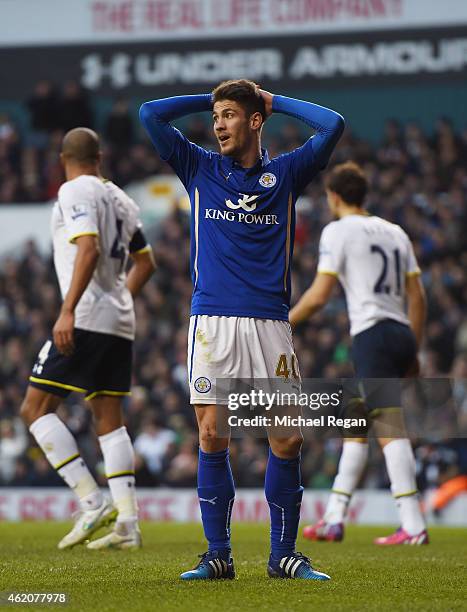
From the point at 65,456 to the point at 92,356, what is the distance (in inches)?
23.1

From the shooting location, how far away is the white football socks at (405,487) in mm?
7113

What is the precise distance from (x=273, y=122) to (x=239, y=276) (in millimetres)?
17936

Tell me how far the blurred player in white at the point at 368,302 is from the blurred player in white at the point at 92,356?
Result: 47.9 inches

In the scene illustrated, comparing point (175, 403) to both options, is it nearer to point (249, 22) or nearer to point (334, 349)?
point (334, 349)

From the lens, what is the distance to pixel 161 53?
835 inches

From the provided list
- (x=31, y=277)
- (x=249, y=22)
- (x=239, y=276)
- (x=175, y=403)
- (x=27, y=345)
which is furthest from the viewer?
(x=249, y=22)

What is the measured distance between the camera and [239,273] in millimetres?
4730

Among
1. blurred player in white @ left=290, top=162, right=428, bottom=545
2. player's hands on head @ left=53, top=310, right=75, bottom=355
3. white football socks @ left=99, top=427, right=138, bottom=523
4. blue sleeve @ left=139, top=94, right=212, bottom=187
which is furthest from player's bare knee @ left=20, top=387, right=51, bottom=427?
blue sleeve @ left=139, top=94, right=212, bottom=187

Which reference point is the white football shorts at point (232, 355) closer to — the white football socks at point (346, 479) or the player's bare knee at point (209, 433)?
the player's bare knee at point (209, 433)

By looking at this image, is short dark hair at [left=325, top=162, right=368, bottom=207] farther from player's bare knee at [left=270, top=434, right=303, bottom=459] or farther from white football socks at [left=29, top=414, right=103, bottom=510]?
player's bare knee at [left=270, top=434, right=303, bottom=459]

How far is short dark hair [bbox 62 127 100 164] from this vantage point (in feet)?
22.1

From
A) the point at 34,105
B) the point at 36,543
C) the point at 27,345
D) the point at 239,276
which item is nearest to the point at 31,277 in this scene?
the point at 27,345

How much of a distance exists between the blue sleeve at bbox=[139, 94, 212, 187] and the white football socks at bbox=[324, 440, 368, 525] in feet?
10.0

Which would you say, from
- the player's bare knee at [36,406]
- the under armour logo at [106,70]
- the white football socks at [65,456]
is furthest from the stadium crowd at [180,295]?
the player's bare knee at [36,406]
